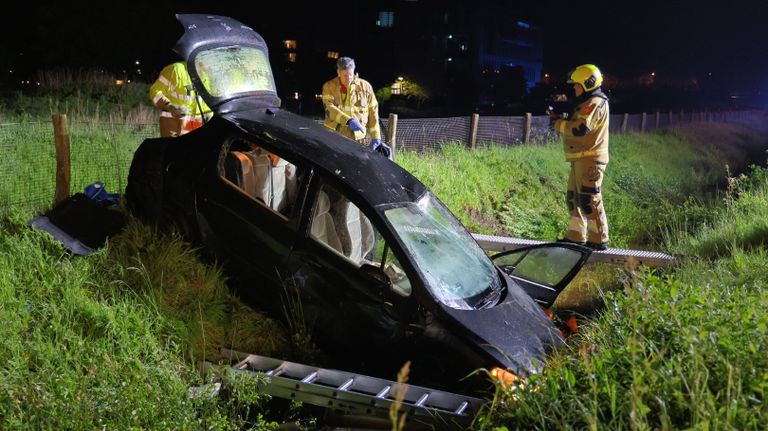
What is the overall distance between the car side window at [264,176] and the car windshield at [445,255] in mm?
944

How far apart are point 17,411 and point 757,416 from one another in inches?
141

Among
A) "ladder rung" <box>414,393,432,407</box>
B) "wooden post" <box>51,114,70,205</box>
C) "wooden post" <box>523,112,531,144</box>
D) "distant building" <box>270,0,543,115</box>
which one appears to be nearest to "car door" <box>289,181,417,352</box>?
"ladder rung" <box>414,393,432,407</box>

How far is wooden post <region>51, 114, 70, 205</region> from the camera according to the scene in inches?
251

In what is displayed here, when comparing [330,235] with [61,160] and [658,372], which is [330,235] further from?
[61,160]

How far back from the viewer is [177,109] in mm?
6910

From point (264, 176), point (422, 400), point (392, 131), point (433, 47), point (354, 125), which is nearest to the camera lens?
point (422, 400)

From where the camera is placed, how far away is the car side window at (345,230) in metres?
4.48

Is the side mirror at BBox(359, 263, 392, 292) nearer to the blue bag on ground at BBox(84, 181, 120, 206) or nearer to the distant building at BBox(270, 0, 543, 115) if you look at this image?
the blue bag on ground at BBox(84, 181, 120, 206)

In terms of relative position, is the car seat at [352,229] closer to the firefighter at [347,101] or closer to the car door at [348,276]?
the car door at [348,276]

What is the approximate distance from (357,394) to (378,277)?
761 mm

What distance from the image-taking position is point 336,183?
14.4 feet

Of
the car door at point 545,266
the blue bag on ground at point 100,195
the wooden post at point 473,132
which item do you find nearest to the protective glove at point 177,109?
the blue bag on ground at point 100,195

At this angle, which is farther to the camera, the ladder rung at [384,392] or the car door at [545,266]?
the car door at [545,266]

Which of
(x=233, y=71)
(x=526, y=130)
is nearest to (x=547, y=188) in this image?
(x=526, y=130)
